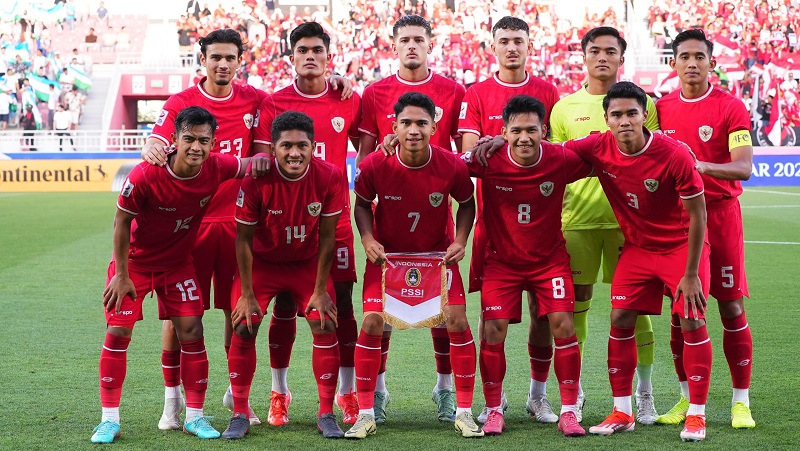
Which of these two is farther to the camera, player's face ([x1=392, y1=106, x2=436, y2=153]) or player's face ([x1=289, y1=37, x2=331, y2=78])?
player's face ([x1=289, y1=37, x2=331, y2=78])

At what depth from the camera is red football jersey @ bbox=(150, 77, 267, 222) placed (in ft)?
18.0

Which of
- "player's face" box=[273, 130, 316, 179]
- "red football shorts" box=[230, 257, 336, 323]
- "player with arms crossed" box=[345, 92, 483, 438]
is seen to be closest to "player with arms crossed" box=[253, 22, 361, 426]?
"red football shorts" box=[230, 257, 336, 323]

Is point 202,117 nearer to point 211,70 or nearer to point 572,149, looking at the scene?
point 211,70

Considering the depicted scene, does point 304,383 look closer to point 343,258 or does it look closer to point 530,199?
point 343,258

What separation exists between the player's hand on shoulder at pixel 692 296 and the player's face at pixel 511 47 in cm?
174

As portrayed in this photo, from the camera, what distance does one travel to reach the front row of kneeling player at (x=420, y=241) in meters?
4.87

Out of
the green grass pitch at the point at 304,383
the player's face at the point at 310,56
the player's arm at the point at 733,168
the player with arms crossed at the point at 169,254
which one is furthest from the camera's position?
the player's face at the point at 310,56

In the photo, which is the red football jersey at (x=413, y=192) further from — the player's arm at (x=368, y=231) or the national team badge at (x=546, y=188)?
the national team badge at (x=546, y=188)

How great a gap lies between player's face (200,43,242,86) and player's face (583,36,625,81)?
204cm

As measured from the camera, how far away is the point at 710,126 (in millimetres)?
5266

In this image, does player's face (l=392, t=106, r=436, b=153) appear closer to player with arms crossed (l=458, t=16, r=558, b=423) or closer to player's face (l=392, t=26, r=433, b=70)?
player with arms crossed (l=458, t=16, r=558, b=423)

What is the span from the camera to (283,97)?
5.67 metres

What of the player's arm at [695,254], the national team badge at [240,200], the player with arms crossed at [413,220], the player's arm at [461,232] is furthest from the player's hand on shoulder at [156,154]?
the player's arm at [695,254]

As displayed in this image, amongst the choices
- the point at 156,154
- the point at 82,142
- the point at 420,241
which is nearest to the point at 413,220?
the point at 420,241
